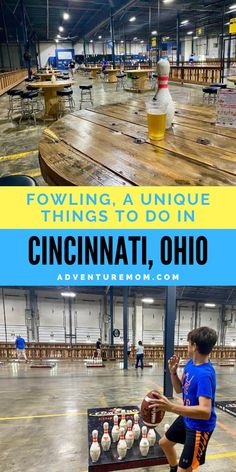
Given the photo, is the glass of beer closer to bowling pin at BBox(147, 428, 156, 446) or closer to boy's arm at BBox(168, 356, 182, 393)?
boy's arm at BBox(168, 356, 182, 393)

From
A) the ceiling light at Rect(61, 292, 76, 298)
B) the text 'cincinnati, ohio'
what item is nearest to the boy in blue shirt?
the text 'cincinnati, ohio'

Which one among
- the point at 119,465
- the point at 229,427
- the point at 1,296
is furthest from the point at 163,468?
the point at 1,296

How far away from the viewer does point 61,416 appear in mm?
3928

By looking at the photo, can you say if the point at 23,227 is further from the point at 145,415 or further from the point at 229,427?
the point at 229,427

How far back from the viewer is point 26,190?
137 centimetres

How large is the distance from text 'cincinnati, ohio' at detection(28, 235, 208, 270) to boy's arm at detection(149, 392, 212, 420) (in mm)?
656

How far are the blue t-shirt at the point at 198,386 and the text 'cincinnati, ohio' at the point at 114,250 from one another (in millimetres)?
516

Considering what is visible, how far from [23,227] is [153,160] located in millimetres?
662

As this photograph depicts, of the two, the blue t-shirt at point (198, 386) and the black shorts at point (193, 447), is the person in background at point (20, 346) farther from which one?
the blue t-shirt at point (198, 386)

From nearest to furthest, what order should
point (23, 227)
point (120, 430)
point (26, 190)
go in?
point (26, 190) → point (23, 227) → point (120, 430)

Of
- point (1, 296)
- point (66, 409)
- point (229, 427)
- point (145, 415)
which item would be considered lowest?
point (1, 296)

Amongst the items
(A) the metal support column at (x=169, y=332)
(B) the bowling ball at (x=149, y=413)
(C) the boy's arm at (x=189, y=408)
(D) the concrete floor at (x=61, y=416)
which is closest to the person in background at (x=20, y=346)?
(D) the concrete floor at (x=61, y=416)

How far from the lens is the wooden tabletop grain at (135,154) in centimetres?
104

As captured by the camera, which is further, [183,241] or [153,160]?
[183,241]
